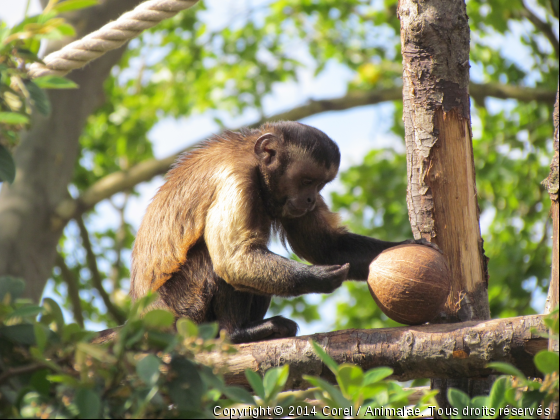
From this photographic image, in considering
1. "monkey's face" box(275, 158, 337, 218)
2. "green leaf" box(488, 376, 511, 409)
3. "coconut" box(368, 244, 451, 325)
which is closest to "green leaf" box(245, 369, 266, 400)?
"green leaf" box(488, 376, 511, 409)

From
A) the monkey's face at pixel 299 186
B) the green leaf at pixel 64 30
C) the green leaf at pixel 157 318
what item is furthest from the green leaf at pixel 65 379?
the monkey's face at pixel 299 186

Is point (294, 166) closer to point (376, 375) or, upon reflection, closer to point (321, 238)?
point (321, 238)

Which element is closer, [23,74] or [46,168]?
[23,74]

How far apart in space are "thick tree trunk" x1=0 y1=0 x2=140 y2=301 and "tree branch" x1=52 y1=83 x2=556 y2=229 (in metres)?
0.25

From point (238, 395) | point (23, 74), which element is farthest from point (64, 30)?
point (238, 395)

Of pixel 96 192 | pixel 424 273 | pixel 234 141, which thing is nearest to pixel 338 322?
pixel 96 192

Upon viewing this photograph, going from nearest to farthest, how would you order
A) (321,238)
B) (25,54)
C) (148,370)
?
(148,370)
(25,54)
(321,238)

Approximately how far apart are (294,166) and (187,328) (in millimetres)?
2741

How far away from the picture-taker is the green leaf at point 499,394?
182 cm

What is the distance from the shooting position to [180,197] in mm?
4199

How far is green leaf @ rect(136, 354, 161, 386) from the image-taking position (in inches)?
54.4

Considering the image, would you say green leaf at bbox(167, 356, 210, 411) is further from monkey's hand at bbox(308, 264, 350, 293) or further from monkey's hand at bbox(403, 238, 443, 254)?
monkey's hand at bbox(403, 238, 443, 254)

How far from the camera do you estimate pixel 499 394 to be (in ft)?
6.01

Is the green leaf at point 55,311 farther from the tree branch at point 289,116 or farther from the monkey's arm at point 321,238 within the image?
the tree branch at point 289,116
